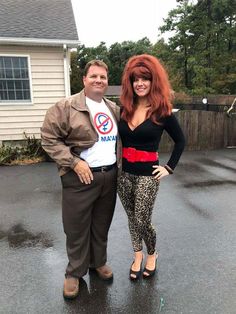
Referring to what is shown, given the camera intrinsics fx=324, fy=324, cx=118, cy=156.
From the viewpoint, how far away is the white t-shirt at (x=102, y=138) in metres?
2.67

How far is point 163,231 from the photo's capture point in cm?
414

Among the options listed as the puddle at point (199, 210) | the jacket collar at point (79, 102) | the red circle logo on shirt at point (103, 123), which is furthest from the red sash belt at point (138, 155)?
the puddle at point (199, 210)

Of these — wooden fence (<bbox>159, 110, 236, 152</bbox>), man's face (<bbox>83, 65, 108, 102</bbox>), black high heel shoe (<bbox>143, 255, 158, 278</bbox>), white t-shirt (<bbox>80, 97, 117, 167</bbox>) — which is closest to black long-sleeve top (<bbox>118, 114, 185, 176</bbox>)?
white t-shirt (<bbox>80, 97, 117, 167</bbox>)

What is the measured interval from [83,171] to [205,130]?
790 cm

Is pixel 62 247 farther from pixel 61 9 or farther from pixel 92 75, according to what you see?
pixel 61 9

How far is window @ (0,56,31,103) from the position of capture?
824 centimetres

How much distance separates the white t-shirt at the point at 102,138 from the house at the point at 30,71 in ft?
20.3

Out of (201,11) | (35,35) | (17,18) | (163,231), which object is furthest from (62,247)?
(201,11)

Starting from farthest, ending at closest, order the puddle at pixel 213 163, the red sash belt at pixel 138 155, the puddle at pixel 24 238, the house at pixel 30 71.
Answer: the house at pixel 30 71
the puddle at pixel 213 163
the puddle at pixel 24 238
the red sash belt at pixel 138 155

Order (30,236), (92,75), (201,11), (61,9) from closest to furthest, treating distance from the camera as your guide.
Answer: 1. (92,75)
2. (30,236)
3. (61,9)
4. (201,11)

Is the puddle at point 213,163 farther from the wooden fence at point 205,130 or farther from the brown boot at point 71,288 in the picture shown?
the brown boot at point 71,288

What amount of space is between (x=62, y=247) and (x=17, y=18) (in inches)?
294

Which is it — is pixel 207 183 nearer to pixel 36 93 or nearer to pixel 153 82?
pixel 153 82

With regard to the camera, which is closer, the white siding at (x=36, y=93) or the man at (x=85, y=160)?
the man at (x=85, y=160)
